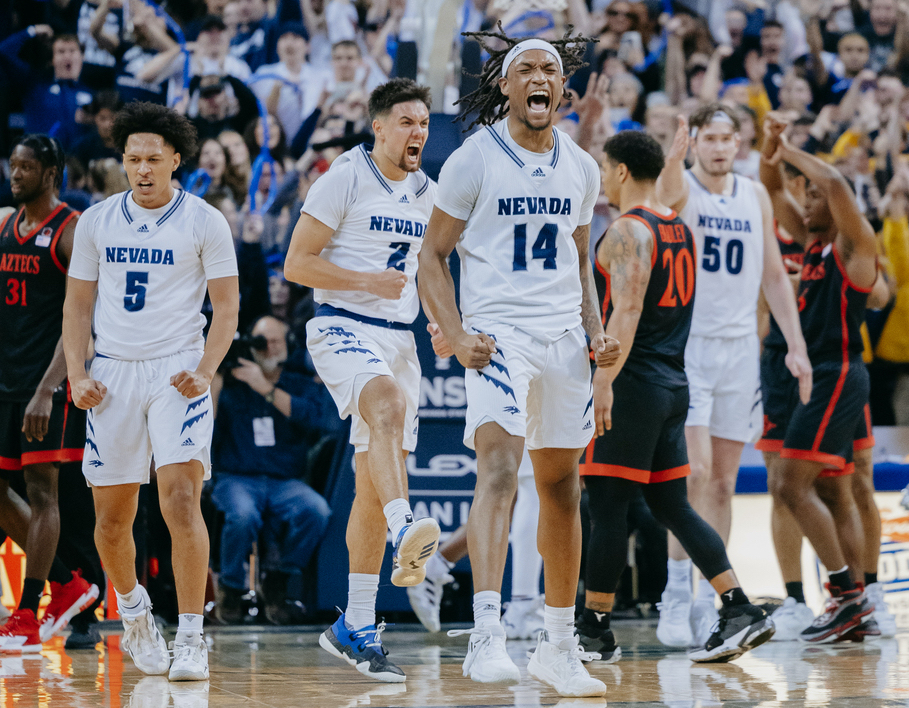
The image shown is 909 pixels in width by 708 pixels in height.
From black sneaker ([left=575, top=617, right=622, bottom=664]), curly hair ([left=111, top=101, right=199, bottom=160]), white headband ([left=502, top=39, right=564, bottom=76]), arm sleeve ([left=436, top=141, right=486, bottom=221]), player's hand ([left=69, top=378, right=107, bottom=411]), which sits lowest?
black sneaker ([left=575, top=617, right=622, bottom=664])

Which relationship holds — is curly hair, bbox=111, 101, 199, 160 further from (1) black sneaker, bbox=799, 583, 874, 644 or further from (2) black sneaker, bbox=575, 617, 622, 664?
(1) black sneaker, bbox=799, 583, 874, 644

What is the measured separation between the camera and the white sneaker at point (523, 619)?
5.93m

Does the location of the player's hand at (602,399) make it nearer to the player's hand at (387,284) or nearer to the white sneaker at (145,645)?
the player's hand at (387,284)

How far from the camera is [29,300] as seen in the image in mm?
5715

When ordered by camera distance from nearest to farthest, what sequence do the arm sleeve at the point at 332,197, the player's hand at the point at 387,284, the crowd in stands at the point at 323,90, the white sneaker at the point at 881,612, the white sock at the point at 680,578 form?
the player's hand at the point at 387,284
the arm sleeve at the point at 332,197
the white sock at the point at 680,578
the white sneaker at the point at 881,612
the crowd in stands at the point at 323,90

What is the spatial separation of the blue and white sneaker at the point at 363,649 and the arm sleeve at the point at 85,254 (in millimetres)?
1841

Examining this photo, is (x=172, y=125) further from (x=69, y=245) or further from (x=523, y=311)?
(x=523, y=311)

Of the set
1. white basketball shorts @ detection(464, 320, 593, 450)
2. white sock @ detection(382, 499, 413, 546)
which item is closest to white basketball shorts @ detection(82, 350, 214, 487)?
white sock @ detection(382, 499, 413, 546)

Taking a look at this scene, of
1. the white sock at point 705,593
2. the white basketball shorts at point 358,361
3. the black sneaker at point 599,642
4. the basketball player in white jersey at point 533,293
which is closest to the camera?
the basketball player in white jersey at point 533,293

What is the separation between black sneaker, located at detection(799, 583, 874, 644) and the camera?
592 cm

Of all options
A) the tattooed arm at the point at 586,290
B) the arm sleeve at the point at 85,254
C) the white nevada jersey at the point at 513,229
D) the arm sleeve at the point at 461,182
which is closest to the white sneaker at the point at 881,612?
the tattooed arm at the point at 586,290

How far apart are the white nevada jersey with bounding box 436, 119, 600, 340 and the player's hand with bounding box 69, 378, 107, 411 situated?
157cm

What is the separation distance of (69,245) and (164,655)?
227 centimetres

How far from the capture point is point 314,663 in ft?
16.5
